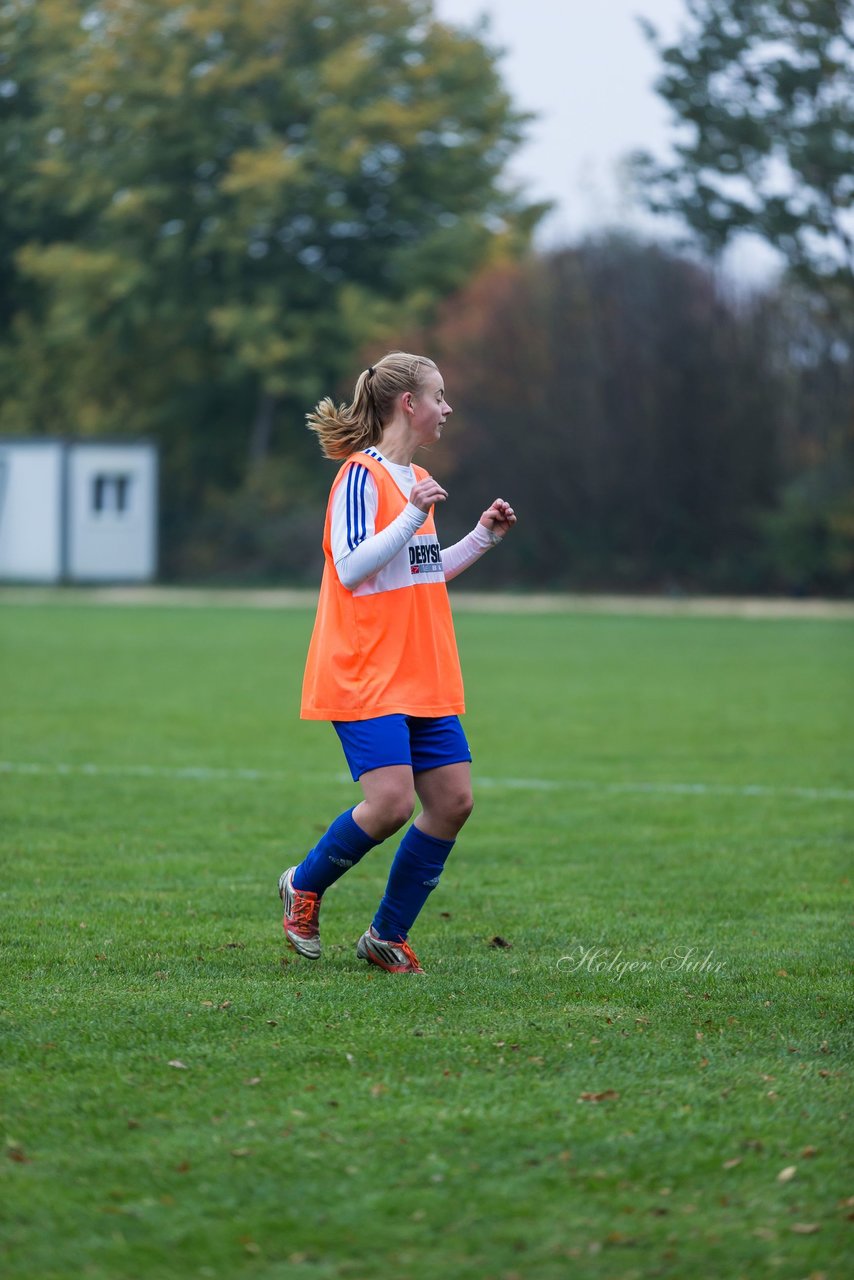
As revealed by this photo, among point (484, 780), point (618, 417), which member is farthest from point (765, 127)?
point (484, 780)

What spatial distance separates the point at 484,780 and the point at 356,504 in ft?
18.2

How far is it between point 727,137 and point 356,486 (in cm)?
2972

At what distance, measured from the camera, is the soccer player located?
514cm

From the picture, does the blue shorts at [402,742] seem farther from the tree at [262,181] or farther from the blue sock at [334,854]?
the tree at [262,181]

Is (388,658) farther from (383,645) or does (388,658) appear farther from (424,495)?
(424,495)

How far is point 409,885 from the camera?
213 inches

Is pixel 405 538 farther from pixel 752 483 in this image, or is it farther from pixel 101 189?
pixel 101 189

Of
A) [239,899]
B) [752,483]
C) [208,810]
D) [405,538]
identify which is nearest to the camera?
[405,538]

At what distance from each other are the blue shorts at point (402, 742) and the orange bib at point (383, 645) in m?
0.04

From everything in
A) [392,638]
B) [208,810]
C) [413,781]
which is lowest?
[208,810]

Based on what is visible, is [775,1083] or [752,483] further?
[752,483]

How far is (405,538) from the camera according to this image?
501 centimetres

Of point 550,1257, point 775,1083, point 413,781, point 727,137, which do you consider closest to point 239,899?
point 413,781

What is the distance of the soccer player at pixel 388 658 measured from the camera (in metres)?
5.14
